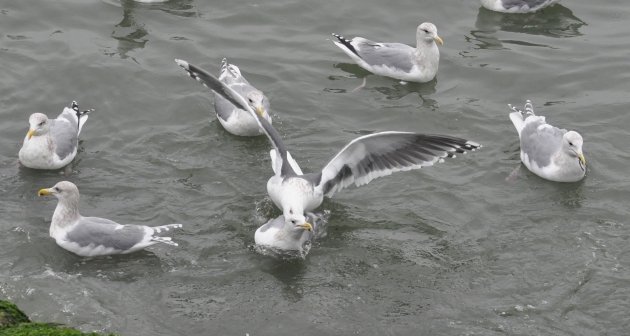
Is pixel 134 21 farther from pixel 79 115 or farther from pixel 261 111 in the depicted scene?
pixel 261 111

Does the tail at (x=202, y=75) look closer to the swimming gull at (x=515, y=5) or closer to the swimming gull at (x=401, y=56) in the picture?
the swimming gull at (x=401, y=56)

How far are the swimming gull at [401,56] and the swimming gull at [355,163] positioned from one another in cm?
345

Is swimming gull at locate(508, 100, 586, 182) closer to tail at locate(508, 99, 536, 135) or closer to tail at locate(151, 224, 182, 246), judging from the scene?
tail at locate(508, 99, 536, 135)

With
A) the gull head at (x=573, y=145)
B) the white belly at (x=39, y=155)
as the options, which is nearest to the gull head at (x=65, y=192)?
the white belly at (x=39, y=155)

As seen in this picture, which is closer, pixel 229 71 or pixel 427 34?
pixel 229 71

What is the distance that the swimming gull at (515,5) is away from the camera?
15.8 m

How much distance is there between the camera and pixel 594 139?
12523 millimetres

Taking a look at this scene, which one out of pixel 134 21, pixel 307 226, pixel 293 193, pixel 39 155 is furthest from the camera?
pixel 134 21

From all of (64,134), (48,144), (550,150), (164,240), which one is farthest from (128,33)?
(550,150)

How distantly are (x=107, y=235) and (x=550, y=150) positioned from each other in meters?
5.27

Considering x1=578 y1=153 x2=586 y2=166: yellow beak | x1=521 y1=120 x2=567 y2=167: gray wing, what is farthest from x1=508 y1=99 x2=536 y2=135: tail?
x1=578 y1=153 x2=586 y2=166: yellow beak

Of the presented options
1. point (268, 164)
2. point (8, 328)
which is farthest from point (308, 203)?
point (8, 328)

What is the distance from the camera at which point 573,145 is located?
11.5 m

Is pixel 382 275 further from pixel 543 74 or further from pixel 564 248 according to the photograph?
pixel 543 74
